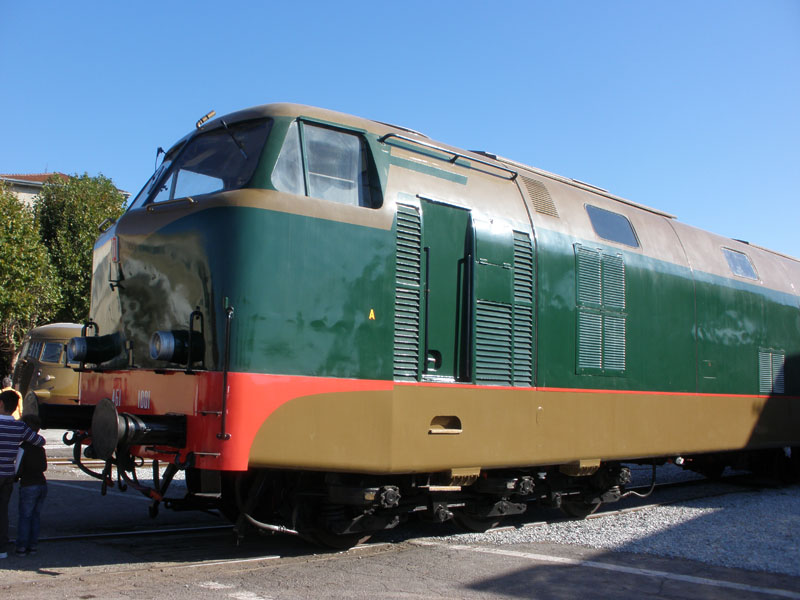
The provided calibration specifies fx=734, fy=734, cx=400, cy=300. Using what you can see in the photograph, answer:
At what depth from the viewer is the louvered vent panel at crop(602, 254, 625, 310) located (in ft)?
27.3

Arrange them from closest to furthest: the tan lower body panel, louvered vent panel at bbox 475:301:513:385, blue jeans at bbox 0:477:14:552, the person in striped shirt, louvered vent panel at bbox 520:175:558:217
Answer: the tan lower body panel < blue jeans at bbox 0:477:14:552 < the person in striped shirt < louvered vent panel at bbox 475:301:513:385 < louvered vent panel at bbox 520:175:558:217

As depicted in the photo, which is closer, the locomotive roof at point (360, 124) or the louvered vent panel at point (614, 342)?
the locomotive roof at point (360, 124)

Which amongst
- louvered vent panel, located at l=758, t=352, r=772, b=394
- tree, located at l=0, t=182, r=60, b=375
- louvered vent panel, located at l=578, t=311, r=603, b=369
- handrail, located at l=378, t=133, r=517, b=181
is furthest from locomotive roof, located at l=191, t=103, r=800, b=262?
tree, located at l=0, t=182, r=60, b=375

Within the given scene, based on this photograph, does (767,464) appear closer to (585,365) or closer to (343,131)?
(585,365)

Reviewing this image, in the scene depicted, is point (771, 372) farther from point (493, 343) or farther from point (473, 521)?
point (493, 343)

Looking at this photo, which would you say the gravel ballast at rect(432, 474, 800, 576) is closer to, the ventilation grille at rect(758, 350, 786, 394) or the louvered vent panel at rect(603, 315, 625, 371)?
the louvered vent panel at rect(603, 315, 625, 371)

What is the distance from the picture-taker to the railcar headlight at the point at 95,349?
6.48m

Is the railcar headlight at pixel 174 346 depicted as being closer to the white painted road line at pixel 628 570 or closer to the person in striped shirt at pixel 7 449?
the person in striped shirt at pixel 7 449

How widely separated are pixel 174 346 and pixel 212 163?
5.81 ft

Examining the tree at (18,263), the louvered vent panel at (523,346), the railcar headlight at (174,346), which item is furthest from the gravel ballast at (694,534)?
the tree at (18,263)

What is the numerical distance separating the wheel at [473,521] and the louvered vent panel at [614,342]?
6.91ft

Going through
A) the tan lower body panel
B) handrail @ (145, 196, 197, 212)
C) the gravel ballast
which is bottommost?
the gravel ballast

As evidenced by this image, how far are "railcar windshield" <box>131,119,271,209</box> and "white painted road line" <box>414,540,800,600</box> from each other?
3857mm

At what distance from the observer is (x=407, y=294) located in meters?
6.27
